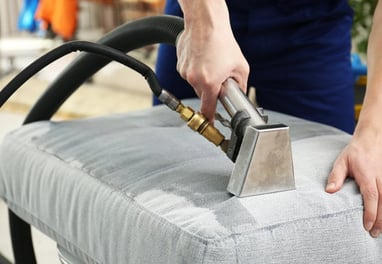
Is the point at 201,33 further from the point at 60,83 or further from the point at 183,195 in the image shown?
the point at 60,83

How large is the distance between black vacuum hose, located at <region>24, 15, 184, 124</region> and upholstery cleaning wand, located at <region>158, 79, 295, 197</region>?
18 centimetres

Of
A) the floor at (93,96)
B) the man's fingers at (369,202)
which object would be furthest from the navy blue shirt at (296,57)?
the floor at (93,96)

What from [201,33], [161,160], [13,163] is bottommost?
[13,163]

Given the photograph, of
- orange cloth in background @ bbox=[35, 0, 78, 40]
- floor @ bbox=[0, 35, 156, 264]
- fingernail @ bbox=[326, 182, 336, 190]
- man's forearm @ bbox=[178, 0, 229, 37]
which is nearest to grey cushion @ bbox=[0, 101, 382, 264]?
fingernail @ bbox=[326, 182, 336, 190]

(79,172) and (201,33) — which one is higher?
(201,33)

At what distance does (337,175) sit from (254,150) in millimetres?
155

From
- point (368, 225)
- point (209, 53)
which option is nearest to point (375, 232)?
point (368, 225)

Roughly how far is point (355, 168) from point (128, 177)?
0.93 ft

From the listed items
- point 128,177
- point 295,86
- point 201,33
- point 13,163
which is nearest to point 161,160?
point 128,177

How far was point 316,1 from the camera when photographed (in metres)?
1.31

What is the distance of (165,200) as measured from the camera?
2.50 feet

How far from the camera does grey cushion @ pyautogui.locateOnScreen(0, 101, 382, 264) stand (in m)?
0.69

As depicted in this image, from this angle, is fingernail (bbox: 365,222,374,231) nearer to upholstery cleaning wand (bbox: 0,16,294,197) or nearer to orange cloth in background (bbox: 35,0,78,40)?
upholstery cleaning wand (bbox: 0,16,294,197)

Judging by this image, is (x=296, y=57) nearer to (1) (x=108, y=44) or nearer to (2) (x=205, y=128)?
(1) (x=108, y=44)
